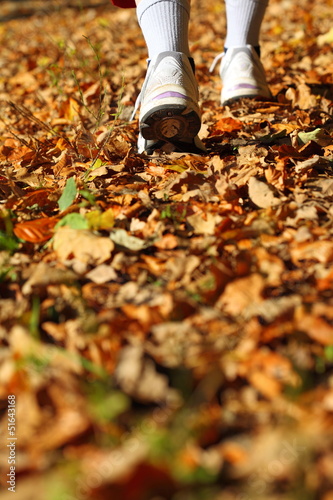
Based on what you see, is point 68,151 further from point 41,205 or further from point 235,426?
point 235,426

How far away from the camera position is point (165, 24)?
1.93 meters

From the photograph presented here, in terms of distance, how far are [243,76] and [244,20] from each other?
0.32 meters

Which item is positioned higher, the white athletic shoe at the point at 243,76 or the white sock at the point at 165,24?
the white sock at the point at 165,24

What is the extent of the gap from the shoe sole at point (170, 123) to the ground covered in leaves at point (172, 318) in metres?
0.10

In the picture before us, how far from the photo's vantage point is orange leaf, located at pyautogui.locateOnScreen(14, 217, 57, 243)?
142 cm

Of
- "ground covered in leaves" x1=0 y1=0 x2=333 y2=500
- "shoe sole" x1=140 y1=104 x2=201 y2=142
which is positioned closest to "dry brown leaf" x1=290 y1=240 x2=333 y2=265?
"ground covered in leaves" x1=0 y1=0 x2=333 y2=500

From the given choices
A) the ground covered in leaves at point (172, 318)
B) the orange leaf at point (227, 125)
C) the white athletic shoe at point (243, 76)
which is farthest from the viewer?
the white athletic shoe at point (243, 76)

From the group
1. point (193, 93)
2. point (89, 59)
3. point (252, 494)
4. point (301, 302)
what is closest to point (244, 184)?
point (193, 93)

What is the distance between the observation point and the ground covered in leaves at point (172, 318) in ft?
2.76

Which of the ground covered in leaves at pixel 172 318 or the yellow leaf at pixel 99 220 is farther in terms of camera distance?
the yellow leaf at pixel 99 220

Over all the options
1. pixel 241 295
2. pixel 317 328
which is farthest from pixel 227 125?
pixel 317 328

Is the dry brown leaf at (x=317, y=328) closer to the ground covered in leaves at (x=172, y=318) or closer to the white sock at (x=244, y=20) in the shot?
the ground covered in leaves at (x=172, y=318)

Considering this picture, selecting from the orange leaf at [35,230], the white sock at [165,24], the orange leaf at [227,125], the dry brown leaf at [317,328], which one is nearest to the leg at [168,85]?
the white sock at [165,24]

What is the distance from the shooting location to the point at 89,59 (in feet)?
12.6
